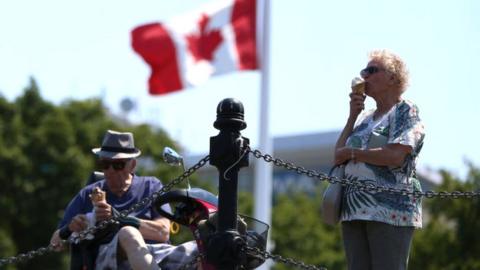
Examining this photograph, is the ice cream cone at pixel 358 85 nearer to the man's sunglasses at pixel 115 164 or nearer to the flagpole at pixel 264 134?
the man's sunglasses at pixel 115 164

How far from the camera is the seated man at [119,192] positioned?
761 centimetres

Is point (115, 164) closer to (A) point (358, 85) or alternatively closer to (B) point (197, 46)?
(A) point (358, 85)

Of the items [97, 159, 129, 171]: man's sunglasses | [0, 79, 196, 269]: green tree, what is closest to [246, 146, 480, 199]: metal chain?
[97, 159, 129, 171]: man's sunglasses

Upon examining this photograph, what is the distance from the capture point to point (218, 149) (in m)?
6.03

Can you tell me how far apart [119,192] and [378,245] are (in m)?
2.28

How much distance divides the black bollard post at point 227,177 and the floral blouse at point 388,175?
710 millimetres

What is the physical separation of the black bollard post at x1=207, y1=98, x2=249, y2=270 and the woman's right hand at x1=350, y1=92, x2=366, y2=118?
34.8 inches

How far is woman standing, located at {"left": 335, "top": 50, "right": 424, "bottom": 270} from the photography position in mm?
6277

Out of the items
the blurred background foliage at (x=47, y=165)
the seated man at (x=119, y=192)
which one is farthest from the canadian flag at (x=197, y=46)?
the seated man at (x=119, y=192)

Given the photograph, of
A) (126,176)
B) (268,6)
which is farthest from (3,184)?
(126,176)

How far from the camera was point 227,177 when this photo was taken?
6.01 metres

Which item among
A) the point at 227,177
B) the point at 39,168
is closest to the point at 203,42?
the point at 227,177

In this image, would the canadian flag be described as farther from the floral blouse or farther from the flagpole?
the floral blouse

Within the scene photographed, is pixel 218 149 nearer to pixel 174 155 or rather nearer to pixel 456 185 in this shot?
pixel 174 155
